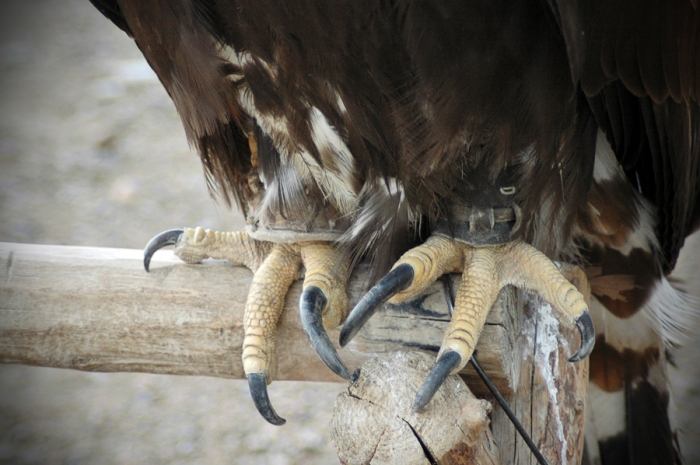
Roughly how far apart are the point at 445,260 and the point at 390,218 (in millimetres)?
140

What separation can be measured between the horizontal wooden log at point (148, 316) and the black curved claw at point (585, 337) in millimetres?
125

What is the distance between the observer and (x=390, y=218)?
4.37 feet

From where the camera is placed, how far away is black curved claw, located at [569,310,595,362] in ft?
3.64

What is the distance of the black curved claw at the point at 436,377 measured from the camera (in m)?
1.01

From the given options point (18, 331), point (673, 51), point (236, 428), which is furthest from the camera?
point (236, 428)

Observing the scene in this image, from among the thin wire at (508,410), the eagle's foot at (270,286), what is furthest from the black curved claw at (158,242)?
the thin wire at (508,410)

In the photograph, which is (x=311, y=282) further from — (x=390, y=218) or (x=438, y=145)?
(x=438, y=145)


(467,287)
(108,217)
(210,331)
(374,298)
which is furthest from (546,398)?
(108,217)

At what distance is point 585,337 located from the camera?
1124mm

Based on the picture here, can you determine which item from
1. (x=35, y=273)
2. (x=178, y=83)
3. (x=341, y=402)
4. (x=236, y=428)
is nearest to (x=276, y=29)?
(x=178, y=83)

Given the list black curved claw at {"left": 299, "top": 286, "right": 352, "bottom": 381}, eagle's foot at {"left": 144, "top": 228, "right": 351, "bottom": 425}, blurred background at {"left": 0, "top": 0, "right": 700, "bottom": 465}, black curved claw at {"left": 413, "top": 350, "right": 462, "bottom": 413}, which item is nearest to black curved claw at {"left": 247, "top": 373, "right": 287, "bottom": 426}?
eagle's foot at {"left": 144, "top": 228, "right": 351, "bottom": 425}

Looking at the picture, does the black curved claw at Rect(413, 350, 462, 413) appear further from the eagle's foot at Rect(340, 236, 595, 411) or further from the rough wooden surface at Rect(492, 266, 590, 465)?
the rough wooden surface at Rect(492, 266, 590, 465)

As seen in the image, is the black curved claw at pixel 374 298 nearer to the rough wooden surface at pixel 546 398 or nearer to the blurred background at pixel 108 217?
the rough wooden surface at pixel 546 398

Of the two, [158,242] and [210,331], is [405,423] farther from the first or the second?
[158,242]
